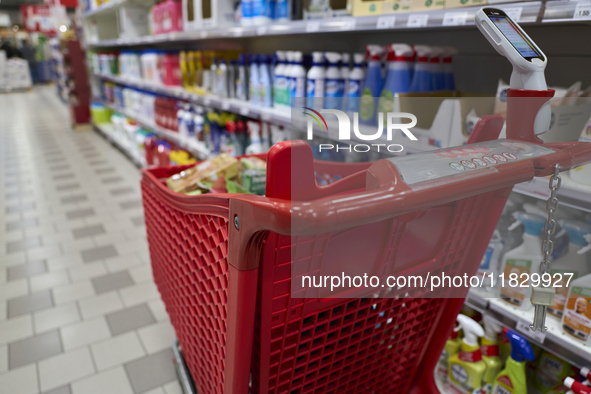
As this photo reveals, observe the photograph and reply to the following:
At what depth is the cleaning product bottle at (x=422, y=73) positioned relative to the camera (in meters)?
1.52

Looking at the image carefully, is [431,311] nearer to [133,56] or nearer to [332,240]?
[332,240]

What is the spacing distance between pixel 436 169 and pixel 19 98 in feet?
45.8

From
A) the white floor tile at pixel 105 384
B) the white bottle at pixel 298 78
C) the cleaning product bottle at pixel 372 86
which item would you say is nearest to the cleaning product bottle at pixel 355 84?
the cleaning product bottle at pixel 372 86

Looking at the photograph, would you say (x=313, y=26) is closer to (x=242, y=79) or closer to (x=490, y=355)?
(x=242, y=79)

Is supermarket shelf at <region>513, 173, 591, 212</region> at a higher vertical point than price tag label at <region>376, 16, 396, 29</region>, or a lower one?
lower

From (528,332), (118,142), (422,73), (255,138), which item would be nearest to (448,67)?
(422,73)

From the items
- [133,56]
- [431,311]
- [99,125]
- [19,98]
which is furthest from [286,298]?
[19,98]

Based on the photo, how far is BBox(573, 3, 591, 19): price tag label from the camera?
0.89 m

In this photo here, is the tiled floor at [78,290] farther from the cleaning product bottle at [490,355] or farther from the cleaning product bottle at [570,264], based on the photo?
the cleaning product bottle at [570,264]

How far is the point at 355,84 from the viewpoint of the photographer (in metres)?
1.80

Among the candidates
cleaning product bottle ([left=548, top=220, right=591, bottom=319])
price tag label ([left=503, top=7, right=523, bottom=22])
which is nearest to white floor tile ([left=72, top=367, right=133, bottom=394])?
cleaning product bottle ([left=548, top=220, right=591, bottom=319])

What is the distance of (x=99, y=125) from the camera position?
6309 mm

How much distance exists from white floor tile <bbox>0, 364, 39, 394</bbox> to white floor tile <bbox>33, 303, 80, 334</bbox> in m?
0.26

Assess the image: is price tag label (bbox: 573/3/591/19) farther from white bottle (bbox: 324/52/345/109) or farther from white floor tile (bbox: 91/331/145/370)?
white floor tile (bbox: 91/331/145/370)
